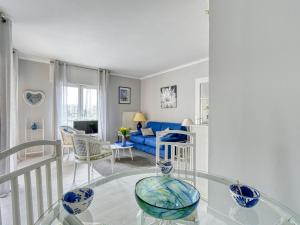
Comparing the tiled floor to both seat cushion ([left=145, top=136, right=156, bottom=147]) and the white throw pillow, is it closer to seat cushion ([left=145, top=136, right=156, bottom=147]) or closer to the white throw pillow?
seat cushion ([left=145, top=136, right=156, bottom=147])

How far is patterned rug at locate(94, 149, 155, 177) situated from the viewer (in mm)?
3142

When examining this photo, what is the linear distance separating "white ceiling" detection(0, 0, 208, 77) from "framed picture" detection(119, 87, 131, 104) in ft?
5.24

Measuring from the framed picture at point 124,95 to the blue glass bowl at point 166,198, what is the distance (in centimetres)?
487

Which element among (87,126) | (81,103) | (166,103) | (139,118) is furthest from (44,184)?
(166,103)

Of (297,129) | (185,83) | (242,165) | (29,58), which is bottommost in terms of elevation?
(242,165)

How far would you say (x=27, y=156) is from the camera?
152 inches

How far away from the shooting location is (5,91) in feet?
7.30

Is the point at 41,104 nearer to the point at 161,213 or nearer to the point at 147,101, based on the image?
the point at 147,101

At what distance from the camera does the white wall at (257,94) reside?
3.84 ft

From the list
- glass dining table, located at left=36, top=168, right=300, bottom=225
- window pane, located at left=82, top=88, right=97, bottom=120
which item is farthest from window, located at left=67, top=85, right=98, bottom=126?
glass dining table, located at left=36, top=168, right=300, bottom=225

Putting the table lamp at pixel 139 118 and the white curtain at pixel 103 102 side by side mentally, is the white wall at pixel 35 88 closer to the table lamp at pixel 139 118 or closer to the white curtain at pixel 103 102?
the white curtain at pixel 103 102

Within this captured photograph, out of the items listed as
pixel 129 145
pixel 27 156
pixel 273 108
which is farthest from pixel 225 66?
pixel 27 156

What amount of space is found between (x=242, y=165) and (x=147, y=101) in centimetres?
449

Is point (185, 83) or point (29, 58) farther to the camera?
point (185, 83)
